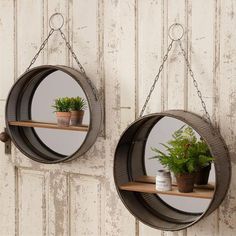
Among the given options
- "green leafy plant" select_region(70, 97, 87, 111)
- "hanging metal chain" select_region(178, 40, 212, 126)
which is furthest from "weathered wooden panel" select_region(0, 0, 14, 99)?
"hanging metal chain" select_region(178, 40, 212, 126)

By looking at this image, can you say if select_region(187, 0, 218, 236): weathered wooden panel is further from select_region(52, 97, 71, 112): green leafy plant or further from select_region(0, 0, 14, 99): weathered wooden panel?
select_region(0, 0, 14, 99): weathered wooden panel

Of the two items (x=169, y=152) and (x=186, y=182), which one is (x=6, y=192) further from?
(x=186, y=182)

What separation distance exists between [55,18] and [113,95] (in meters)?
0.57

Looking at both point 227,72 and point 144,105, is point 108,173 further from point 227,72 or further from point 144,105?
point 227,72

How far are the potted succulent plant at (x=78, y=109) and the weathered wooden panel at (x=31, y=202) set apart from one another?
428 mm

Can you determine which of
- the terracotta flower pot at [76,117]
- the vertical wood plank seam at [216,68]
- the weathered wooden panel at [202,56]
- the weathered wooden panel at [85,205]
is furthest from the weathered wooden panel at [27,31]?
the vertical wood plank seam at [216,68]

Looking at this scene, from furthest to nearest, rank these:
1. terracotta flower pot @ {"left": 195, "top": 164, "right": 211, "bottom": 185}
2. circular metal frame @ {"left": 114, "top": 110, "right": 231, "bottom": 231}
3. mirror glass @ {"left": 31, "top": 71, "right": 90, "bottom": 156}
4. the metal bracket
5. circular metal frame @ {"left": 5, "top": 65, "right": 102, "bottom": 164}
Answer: the metal bracket → mirror glass @ {"left": 31, "top": 71, "right": 90, "bottom": 156} → circular metal frame @ {"left": 5, "top": 65, "right": 102, "bottom": 164} → terracotta flower pot @ {"left": 195, "top": 164, "right": 211, "bottom": 185} → circular metal frame @ {"left": 114, "top": 110, "right": 231, "bottom": 231}

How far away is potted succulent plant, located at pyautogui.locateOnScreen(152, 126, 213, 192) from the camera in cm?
248

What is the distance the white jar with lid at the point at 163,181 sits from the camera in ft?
8.37

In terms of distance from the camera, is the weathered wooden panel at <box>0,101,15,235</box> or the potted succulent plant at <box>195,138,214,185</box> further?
the weathered wooden panel at <box>0,101,15,235</box>

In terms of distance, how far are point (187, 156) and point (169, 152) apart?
173 mm

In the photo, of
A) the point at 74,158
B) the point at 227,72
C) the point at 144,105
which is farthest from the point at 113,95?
the point at 227,72

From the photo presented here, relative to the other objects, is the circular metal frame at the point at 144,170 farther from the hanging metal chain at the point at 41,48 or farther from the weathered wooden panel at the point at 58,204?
the hanging metal chain at the point at 41,48

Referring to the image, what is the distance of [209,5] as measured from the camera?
2562 millimetres
